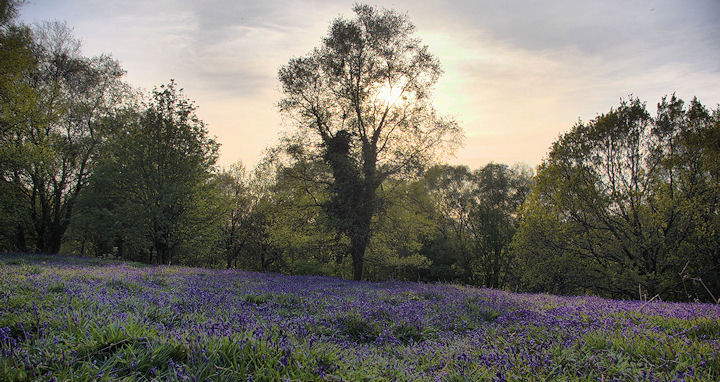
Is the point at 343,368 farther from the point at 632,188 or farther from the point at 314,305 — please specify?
the point at 632,188

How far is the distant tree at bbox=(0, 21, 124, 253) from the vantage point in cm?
2334

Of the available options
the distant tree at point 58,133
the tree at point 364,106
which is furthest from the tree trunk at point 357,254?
the distant tree at point 58,133

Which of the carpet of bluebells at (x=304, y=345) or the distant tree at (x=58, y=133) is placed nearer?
the carpet of bluebells at (x=304, y=345)

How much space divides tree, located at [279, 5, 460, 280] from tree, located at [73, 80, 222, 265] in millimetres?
6204

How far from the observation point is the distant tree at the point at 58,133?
23.3 m

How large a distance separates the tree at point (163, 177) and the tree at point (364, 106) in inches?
244

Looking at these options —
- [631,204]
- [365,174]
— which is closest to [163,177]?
[365,174]

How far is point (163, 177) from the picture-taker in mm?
20344

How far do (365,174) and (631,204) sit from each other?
48.6ft

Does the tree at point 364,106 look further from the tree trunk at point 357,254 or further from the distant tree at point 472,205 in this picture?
the distant tree at point 472,205

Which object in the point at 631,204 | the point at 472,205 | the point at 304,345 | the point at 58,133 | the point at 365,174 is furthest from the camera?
the point at 472,205

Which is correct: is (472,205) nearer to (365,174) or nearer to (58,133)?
(365,174)

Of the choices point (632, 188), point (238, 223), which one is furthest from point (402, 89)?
point (238, 223)

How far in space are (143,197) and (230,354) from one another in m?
20.9
